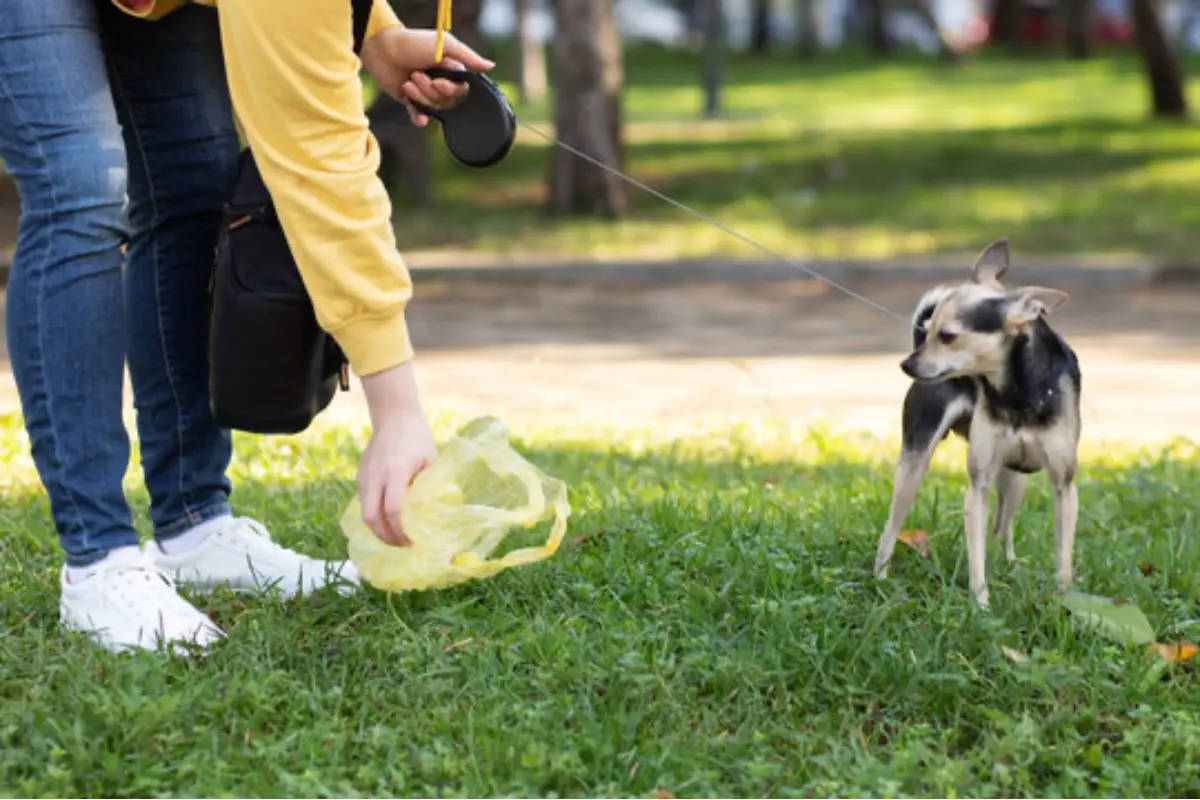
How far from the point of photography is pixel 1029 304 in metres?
3.44

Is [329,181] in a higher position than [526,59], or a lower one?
higher

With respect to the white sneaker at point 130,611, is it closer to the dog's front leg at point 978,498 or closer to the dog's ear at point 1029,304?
the dog's front leg at point 978,498

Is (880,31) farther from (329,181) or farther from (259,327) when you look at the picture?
(329,181)

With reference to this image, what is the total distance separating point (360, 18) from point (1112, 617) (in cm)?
189

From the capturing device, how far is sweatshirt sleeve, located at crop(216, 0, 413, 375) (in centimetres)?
298

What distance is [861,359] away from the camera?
8.92 metres

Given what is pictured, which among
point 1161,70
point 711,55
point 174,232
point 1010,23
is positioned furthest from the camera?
point 1010,23

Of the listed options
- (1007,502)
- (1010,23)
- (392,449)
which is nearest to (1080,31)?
(1010,23)

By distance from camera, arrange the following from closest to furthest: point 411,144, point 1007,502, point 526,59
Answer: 1. point 1007,502
2. point 411,144
3. point 526,59

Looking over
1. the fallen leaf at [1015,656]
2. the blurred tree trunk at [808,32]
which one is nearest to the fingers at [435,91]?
the fallen leaf at [1015,656]

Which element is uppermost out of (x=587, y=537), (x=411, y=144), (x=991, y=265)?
(x=991, y=265)

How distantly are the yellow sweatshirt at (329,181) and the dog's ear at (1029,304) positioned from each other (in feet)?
3.87

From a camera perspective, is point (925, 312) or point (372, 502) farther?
point (925, 312)

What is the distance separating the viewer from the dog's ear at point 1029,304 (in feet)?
11.2
